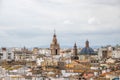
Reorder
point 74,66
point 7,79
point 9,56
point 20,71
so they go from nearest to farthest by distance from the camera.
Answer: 1. point 7,79
2. point 20,71
3. point 74,66
4. point 9,56

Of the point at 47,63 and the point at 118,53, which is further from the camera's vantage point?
the point at 118,53

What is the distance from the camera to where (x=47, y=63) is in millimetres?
52875

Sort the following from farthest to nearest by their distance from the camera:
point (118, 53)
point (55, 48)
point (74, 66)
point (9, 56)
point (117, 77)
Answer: point (118, 53), point (9, 56), point (55, 48), point (74, 66), point (117, 77)

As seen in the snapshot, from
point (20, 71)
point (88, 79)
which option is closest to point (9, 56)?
point (20, 71)

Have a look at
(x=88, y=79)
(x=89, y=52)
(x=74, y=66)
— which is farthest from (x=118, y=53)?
(x=88, y=79)

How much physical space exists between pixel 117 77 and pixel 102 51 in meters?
57.0

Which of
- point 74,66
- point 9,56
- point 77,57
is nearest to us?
point 74,66

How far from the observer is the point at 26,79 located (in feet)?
91.8

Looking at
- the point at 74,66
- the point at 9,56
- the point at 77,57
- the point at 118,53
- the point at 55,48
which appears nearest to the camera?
the point at 74,66

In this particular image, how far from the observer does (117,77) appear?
89.4 feet

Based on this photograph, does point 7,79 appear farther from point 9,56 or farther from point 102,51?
point 102,51

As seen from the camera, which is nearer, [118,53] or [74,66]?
[74,66]

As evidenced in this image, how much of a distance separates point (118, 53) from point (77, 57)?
17.8m

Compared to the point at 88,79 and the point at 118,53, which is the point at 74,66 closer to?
the point at 88,79
